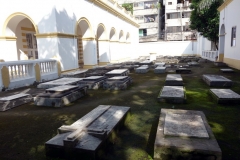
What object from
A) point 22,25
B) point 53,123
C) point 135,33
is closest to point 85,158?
point 53,123

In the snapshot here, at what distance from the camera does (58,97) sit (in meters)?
4.87

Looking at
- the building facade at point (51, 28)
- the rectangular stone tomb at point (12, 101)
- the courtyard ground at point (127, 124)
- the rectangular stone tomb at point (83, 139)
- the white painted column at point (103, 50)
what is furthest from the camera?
the white painted column at point (103, 50)

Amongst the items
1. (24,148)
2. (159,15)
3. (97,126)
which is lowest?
(24,148)

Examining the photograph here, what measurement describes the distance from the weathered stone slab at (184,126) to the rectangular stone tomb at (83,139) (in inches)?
33.3

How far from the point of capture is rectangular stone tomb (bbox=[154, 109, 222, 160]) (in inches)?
83.3

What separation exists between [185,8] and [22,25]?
101 ft

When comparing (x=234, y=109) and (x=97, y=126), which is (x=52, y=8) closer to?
(x=97, y=126)

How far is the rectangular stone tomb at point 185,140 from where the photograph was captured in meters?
2.12

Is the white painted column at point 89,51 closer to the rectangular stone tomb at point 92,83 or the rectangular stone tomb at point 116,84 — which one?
the rectangular stone tomb at point 92,83

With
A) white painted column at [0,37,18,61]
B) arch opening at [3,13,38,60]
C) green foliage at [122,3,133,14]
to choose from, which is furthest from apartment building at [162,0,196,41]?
white painted column at [0,37,18,61]

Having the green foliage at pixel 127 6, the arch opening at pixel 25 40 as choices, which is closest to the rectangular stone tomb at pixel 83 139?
the arch opening at pixel 25 40

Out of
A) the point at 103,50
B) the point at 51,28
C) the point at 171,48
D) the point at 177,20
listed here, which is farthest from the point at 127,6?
the point at 51,28

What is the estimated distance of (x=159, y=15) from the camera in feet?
124

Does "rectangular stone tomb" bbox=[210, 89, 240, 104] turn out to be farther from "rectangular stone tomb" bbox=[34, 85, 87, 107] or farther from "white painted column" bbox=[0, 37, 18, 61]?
"white painted column" bbox=[0, 37, 18, 61]
